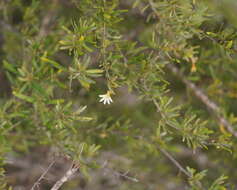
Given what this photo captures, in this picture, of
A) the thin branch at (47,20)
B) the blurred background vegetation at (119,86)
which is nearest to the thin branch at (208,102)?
the blurred background vegetation at (119,86)

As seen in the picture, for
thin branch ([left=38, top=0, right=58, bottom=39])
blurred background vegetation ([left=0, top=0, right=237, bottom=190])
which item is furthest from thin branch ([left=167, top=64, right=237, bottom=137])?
thin branch ([left=38, top=0, right=58, bottom=39])

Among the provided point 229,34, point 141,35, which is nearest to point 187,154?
point 141,35

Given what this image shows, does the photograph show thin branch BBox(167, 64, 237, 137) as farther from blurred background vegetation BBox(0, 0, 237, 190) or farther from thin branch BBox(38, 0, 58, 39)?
thin branch BBox(38, 0, 58, 39)

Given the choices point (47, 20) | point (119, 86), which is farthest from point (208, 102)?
point (47, 20)

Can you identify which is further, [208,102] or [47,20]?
[47,20]

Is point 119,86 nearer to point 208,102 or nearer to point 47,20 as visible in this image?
point 208,102

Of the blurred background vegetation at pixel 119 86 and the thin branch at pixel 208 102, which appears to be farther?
the thin branch at pixel 208 102

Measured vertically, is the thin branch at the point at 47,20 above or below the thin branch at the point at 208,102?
above

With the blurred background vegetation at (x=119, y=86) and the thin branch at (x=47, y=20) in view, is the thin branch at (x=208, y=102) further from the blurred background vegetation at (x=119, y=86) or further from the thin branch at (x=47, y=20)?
the thin branch at (x=47, y=20)

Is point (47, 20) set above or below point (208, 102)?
above
